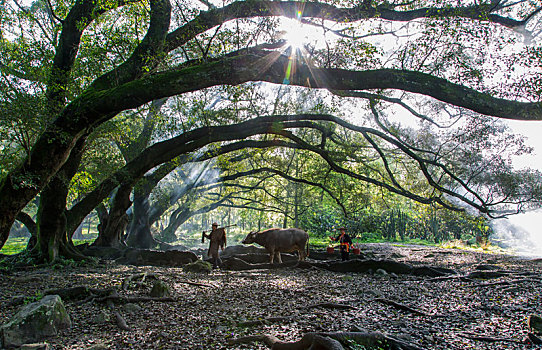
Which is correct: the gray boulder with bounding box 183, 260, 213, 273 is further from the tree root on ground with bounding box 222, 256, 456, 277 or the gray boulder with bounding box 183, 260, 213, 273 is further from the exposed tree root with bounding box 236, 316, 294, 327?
the exposed tree root with bounding box 236, 316, 294, 327

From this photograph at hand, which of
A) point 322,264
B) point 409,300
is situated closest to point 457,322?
point 409,300

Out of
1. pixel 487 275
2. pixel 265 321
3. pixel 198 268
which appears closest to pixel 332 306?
pixel 265 321

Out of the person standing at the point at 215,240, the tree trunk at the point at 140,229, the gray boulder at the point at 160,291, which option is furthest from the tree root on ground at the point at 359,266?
the tree trunk at the point at 140,229

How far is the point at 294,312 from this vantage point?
501cm

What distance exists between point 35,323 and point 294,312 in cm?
348

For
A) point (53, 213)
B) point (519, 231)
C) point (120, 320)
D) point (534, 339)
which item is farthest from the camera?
point (519, 231)

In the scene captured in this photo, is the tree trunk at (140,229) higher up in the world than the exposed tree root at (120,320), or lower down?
higher up

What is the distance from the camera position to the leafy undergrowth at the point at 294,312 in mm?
3814

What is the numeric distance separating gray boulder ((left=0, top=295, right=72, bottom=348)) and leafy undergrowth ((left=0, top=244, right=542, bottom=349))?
0.15m

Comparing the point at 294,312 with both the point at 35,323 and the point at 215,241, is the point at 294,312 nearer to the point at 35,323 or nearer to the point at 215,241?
the point at 35,323

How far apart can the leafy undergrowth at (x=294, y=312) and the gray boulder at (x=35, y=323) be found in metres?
0.15

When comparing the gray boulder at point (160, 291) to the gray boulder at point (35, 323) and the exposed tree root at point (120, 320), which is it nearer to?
the exposed tree root at point (120, 320)

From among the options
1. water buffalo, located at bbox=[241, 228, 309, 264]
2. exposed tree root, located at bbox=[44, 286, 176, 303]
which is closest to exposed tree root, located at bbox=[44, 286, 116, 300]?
exposed tree root, located at bbox=[44, 286, 176, 303]

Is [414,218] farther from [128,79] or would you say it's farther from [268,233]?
[128,79]
